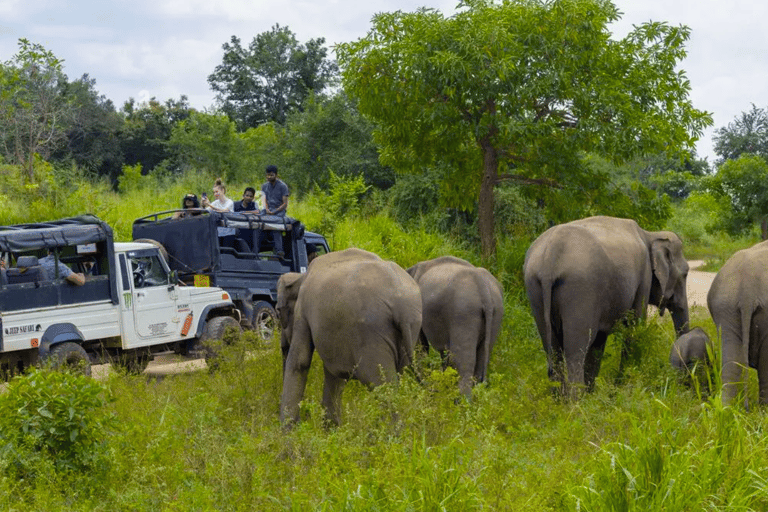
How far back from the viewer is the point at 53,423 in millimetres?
7715

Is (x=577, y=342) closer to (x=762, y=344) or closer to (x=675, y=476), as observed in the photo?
(x=762, y=344)

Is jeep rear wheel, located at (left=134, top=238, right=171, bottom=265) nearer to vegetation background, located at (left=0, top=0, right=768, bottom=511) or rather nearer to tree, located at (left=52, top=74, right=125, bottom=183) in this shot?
vegetation background, located at (left=0, top=0, right=768, bottom=511)

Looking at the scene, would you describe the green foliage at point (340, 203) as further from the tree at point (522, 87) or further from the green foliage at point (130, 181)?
the green foliage at point (130, 181)

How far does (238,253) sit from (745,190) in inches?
1052

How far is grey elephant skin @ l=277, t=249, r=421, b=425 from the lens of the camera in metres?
8.62

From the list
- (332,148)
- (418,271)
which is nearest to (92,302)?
(418,271)

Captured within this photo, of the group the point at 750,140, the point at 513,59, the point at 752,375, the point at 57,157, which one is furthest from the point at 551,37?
the point at 750,140

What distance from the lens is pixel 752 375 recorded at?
38.1ft

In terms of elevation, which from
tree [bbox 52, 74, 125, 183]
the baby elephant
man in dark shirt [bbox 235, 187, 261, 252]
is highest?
tree [bbox 52, 74, 125, 183]

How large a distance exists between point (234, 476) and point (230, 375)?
152 inches

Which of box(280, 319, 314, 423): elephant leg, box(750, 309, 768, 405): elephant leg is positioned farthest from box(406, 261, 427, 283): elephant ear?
box(750, 309, 768, 405): elephant leg

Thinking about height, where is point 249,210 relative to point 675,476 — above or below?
above

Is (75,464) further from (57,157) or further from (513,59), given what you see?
(57,157)

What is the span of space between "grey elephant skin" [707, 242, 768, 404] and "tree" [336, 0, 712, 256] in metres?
Result: 9.25
